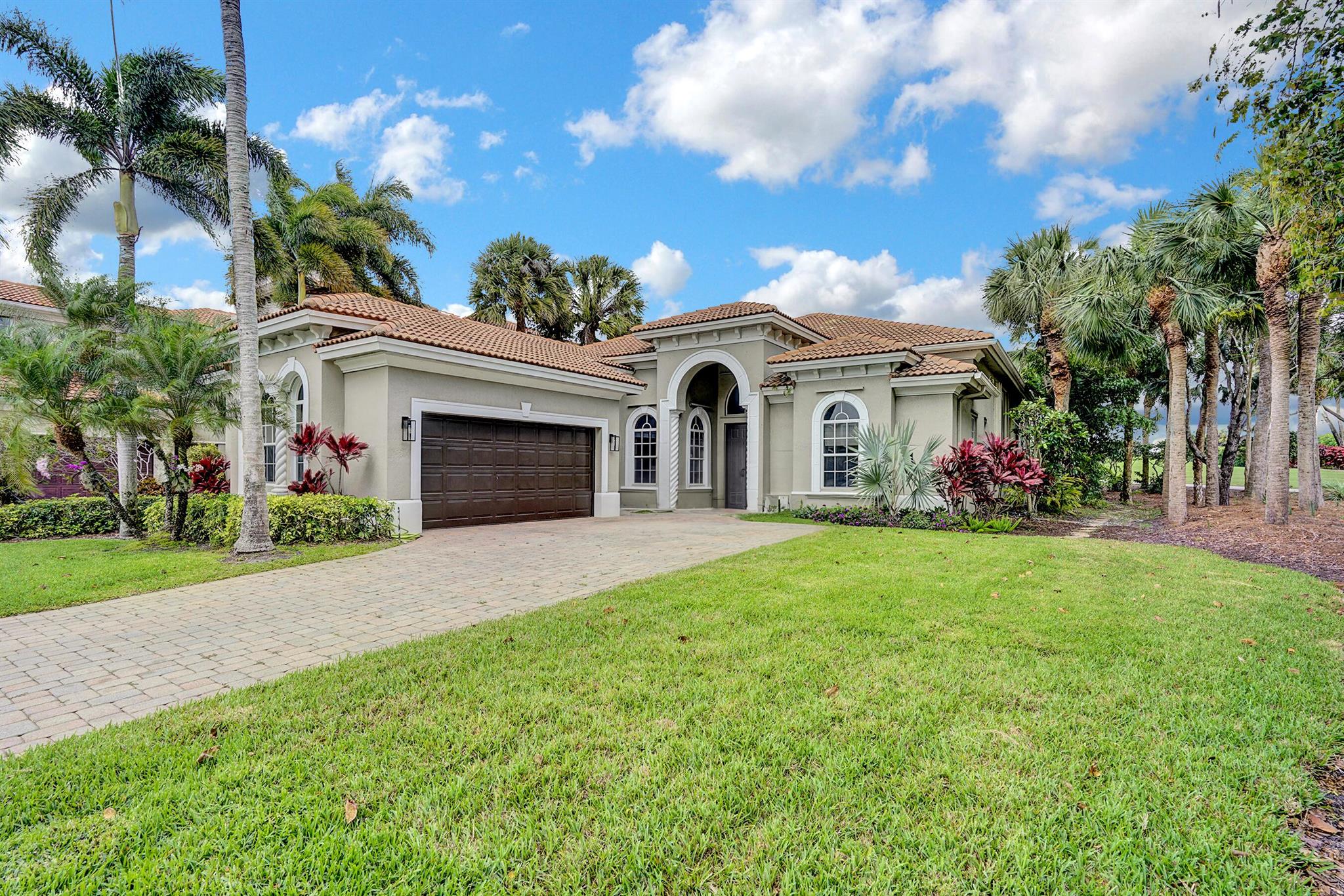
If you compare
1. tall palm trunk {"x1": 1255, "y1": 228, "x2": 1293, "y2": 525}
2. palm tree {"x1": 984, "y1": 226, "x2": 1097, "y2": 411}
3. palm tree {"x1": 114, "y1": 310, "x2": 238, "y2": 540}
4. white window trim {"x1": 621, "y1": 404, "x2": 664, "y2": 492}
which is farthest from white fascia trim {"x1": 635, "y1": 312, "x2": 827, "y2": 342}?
palm tree {"x1": 114, "y1": 310, "x2": 238, "y2": 540}

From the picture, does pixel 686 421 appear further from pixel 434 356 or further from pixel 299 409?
pixel 299 409

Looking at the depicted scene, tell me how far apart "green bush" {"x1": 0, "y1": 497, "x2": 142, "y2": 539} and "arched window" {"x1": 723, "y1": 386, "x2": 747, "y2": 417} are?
51.4ft

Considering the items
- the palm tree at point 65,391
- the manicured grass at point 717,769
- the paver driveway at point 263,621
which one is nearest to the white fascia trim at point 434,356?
the palm tree at point 65,391

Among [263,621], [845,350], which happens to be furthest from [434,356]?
[845,350]

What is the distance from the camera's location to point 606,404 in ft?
54.8

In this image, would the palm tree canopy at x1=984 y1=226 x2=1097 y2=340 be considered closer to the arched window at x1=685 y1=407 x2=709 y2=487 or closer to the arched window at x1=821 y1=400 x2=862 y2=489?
the arched window at x1=821 y1=400 x2=862 y2=489

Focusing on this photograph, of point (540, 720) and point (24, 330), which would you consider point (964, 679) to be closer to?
point (540, 720)

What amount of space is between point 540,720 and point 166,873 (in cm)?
163

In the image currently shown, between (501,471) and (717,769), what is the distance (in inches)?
476

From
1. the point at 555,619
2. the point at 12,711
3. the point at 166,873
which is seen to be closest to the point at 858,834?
the point at 166,873

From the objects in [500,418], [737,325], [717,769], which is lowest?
[717,769]

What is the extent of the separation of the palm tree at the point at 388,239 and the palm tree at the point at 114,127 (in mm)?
9517

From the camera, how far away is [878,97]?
14.8 m

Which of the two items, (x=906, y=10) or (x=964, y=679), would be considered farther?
(x=906, y=10)
